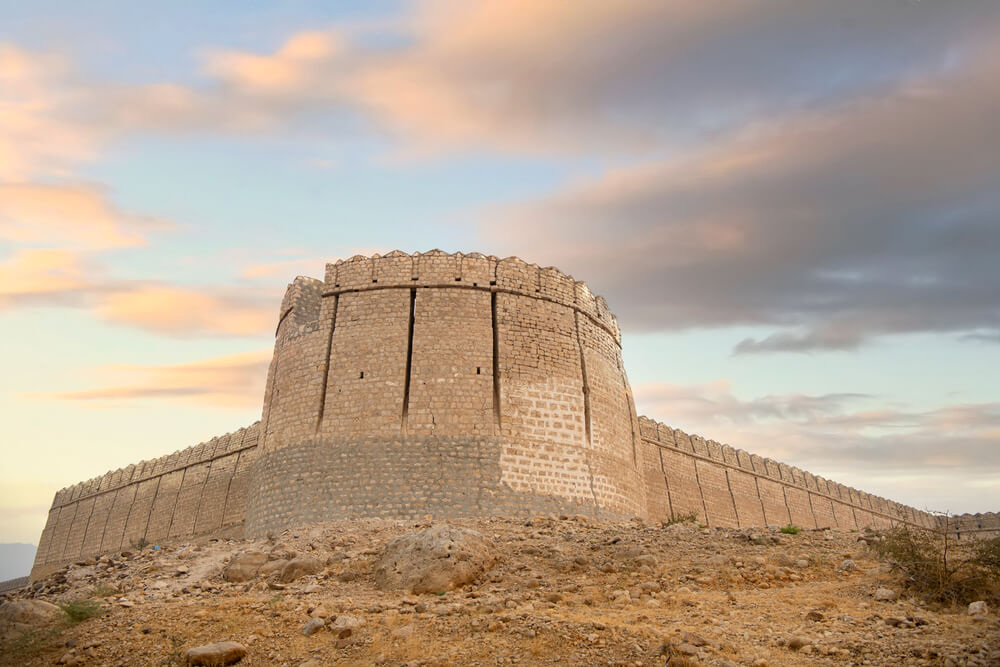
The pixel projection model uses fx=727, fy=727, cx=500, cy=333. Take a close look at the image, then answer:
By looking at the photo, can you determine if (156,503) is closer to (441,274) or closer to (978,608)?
(441,274)

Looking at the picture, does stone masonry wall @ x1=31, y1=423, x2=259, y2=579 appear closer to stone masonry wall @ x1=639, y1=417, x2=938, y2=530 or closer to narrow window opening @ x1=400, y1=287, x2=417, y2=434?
narrow window opening @ x1=400, y1=287, x2=417, y2=434

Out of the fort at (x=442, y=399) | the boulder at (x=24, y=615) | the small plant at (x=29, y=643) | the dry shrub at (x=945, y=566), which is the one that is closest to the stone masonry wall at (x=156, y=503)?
the fort at (x=442, y=399)

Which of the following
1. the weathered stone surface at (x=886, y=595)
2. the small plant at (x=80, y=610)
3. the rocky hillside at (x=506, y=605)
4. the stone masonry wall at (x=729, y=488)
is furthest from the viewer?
the stone masonry wall at (x=729, y=488)

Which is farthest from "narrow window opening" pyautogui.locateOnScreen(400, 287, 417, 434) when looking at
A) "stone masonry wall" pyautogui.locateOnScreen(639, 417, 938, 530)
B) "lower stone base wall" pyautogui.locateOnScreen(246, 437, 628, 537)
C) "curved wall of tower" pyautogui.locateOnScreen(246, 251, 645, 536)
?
"stone masonry wall" pyautogui.locateOnScreen(639, 417, 938, 530)

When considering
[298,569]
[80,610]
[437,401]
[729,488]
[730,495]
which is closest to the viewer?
[80,610]

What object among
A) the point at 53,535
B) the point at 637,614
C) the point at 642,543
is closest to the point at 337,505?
the point at 642,543

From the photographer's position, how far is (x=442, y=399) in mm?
12531

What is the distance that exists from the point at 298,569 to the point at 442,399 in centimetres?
423

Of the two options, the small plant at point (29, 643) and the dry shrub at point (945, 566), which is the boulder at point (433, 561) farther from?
the dry shrub at point (945, 566)

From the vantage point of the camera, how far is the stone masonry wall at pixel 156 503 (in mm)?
21469

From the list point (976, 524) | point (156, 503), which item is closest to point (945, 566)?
point (156, 503)

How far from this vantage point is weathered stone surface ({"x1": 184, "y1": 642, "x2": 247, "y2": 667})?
6434 mm

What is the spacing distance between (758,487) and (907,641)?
21157mm

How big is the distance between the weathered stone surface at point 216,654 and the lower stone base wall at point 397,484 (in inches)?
203
